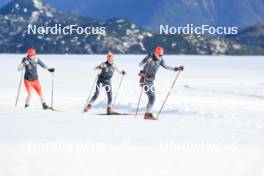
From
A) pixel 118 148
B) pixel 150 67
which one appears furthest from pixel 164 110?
pixel 118 148

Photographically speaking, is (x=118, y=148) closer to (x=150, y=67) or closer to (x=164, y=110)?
(x=150, y=67)

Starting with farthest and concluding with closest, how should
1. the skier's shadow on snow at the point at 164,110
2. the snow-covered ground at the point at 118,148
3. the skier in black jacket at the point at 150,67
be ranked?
the skier's shadow on snow at the point at 164,110 < the skier in black jacket at the point at 150,67 < the snow-covered ground at the point at 118,148

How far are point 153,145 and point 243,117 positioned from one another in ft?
36.8

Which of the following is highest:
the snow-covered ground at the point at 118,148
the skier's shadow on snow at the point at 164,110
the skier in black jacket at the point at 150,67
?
the skier in black jacket at the point at 150,67

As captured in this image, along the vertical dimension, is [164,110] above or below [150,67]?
below

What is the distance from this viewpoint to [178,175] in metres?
9.02

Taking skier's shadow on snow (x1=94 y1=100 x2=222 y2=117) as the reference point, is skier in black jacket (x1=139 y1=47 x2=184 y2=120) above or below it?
above

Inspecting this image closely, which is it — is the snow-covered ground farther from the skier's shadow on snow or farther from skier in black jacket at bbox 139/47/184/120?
the skier's shadow on snow

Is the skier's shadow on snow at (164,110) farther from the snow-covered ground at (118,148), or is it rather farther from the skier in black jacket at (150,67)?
the snow-covered ground at (118,148)

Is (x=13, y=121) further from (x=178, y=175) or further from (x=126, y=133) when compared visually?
(x=178, y=175)

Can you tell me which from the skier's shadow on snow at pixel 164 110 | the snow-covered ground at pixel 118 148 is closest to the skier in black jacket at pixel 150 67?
the snow-covered ground at pixel 118 148

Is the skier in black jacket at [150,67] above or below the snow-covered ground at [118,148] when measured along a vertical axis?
above

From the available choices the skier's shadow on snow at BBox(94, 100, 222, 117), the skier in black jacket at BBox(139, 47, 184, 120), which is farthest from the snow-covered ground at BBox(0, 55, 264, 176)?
the skier's shadow on snow at BBox(94, 100, 222, 117)

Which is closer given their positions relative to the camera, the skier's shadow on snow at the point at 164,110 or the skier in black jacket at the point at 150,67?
the skier in black jacket at the point at 150,67
